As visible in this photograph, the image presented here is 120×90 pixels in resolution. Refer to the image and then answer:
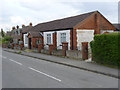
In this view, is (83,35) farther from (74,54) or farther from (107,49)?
(107,49)

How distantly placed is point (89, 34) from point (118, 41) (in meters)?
12.3

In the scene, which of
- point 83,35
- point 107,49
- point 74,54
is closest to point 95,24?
point 83,35

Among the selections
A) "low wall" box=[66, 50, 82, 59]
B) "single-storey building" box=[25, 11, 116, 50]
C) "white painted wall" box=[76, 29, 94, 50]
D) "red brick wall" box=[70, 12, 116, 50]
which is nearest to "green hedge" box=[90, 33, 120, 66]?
"low wall" box=[66, 50, 82, 59]

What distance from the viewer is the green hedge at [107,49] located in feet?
33.3

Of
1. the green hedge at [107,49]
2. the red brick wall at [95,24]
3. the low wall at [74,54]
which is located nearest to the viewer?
the green hedge at [107,49]

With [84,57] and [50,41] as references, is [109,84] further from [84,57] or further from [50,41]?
[50,41]

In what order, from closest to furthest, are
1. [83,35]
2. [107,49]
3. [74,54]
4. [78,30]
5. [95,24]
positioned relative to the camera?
[107,49], [74,54], [78,30], [83,35], [95,24]

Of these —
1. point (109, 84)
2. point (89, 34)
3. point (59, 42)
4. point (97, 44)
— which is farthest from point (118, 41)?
point (59, 42)

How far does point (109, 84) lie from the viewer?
684cm

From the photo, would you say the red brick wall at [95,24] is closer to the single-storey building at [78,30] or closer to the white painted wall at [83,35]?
the single-storey building at [78,30]

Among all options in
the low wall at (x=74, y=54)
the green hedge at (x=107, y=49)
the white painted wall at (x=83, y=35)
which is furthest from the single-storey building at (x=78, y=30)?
the green hedge at (x=107, y=49)

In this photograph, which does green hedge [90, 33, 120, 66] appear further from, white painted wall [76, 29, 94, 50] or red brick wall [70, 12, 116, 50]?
red brick wall [70, 12, 116, 50]

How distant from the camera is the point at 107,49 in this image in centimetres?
1100

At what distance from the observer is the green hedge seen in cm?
1016
